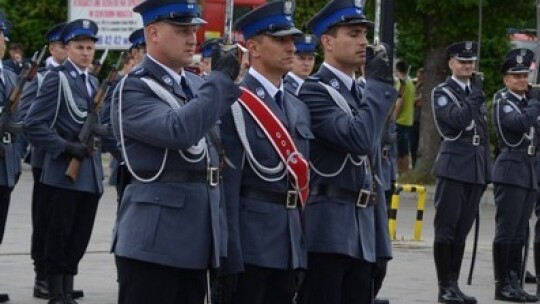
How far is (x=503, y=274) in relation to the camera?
13.9m

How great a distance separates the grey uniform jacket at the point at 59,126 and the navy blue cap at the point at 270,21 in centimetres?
404

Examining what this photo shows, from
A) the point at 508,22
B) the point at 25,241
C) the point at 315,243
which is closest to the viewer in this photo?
the point at 315,243

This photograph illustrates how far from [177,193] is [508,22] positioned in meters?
18.2

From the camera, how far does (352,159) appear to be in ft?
28.7

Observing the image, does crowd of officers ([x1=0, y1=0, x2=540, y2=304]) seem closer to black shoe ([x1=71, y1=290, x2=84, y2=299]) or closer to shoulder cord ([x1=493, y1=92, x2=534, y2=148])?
black shoe ([x1=71, y1=290, x2=84, y2=299])

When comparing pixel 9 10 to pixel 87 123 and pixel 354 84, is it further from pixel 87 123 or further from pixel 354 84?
pixel 354 84

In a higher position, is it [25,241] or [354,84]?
[354,84]

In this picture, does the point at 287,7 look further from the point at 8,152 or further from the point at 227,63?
the point at 8,152

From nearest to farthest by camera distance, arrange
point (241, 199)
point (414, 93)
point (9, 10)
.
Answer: point (241, 199)
point (414, 93)
point (9, 10)

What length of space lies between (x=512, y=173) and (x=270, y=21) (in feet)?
19.8

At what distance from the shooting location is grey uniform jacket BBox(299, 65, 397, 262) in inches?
332

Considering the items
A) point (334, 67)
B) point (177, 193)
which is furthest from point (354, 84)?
point (177, 193)

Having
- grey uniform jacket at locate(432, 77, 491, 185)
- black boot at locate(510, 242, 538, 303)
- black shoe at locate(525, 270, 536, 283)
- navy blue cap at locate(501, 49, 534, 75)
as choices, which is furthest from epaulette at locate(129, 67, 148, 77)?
black shoe at locate(525, 270, 536, 283)

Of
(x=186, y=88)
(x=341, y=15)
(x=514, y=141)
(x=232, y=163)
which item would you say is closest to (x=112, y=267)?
(x=514, y=141)
